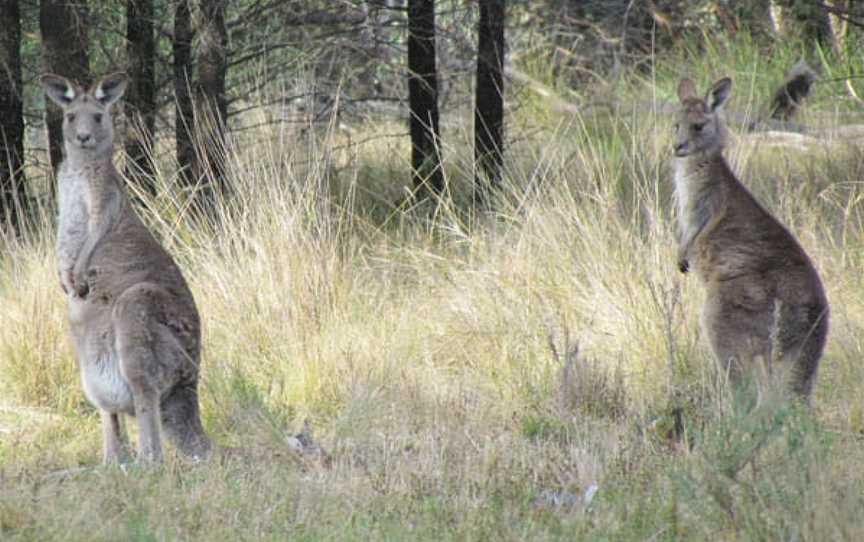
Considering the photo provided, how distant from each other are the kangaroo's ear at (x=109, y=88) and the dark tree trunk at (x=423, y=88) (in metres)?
4.60

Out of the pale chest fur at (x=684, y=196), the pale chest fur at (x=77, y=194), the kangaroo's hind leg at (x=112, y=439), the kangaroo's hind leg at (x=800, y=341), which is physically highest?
the pale chest fur at (x=77, y=194)

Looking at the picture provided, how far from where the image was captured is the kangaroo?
5.61 meters

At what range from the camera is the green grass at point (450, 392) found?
4.55 meters

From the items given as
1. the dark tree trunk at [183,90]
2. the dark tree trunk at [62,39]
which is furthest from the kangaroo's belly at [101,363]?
the dark tree trunk at [62,39]

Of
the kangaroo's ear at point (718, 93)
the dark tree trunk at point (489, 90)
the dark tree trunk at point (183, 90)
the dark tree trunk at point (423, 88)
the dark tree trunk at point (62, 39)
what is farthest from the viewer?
the dark tree trunk at point (423, 88)

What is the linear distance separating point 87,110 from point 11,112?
4727mm

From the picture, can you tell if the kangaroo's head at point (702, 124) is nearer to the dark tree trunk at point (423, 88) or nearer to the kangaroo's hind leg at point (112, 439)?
the kangaroo's hind leg at point (112, 439)

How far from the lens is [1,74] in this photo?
397 inches

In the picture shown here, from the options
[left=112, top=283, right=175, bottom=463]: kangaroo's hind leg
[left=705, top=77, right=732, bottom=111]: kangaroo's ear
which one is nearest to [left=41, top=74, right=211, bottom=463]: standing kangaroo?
[left=112, top=283, right=175, bottom=463]: kangaroo's hind leg

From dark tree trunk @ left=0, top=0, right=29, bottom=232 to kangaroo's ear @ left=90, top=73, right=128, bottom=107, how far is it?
12.6ft

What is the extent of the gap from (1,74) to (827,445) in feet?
23.5

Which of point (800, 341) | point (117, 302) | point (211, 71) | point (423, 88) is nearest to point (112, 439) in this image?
point (117, 302)

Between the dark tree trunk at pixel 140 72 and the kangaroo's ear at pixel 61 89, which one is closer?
the kangaroo's ear at pixel 61 89

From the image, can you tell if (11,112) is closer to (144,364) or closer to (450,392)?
(450,392)
